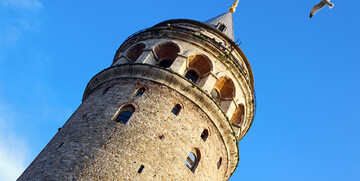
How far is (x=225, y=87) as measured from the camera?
69.5ft

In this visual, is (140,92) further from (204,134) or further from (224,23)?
(224,23)

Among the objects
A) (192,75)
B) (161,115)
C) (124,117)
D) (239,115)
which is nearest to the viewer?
(124,117)

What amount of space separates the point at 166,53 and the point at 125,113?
20.8 ft

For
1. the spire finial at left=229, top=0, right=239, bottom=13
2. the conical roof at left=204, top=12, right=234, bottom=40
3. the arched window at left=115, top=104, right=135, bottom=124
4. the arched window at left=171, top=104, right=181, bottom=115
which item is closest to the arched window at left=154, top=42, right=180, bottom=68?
the arched window at left=171, top=104, right=181, bottom=115

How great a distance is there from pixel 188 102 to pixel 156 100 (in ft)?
5.88

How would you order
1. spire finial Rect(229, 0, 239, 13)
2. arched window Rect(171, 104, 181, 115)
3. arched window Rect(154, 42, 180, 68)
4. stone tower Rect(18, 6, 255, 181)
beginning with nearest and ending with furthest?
stone tower Rect(18, 6, 255, 181), arched window Rect(171, 104, 181, 115), arched window Rect(154, 42, 180, 68), spire finial Rect(229, 0, 239, 13)

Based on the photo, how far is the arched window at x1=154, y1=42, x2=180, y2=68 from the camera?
21.0 metres

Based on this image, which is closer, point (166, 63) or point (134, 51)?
point (166, 63)

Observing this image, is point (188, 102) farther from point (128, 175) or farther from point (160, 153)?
point (128, 175)

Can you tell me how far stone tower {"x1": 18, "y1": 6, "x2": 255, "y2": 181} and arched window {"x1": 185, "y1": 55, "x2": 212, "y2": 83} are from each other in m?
0.06

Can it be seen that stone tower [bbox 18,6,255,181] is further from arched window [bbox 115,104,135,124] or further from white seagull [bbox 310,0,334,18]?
white seagull [bbox 310,0,334,18]

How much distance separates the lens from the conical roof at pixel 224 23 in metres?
27.5

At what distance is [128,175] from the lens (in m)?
13.1

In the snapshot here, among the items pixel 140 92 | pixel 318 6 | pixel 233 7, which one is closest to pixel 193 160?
pixel 140 92
